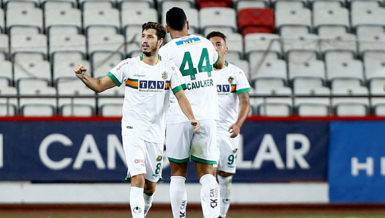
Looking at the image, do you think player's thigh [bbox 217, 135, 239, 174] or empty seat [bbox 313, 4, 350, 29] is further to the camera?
empty seat [bbox 313, 4, 350, 29]

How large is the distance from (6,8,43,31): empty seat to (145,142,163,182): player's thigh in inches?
253

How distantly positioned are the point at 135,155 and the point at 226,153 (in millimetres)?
1858

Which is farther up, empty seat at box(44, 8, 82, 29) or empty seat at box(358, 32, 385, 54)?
empty seat at box(44, 8, 82, 29)

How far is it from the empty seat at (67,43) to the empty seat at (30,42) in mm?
140

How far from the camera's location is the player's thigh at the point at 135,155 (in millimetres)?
6305

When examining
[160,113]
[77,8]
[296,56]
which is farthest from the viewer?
[77,8]

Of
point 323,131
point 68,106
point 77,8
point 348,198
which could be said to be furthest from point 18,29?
point 348,198

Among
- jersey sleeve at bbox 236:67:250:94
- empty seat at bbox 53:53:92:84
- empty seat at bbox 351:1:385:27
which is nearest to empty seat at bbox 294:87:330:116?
jersey sleeve at bbox 236:67:250:94

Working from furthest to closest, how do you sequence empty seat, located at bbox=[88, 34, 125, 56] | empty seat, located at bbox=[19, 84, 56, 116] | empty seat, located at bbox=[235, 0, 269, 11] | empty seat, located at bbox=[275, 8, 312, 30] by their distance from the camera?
empty seat, located at bbox=[235, 0, 269, 11], empty seat, located at bbox=[275, 8, 312, 30], empty seat, located at bbox=[88, 34, 125, 56], empty seat, located at bbox=[19, 84, 56, 116]

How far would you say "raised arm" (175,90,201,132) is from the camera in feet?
20.2

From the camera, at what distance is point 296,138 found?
9812 mm

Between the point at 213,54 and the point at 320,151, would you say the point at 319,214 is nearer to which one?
the point at 320,151

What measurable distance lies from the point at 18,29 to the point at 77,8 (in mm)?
1537

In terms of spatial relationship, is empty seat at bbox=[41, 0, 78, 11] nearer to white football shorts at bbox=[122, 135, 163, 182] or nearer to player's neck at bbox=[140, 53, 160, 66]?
player's neck at bbox=[140, 53, 160, 66]
